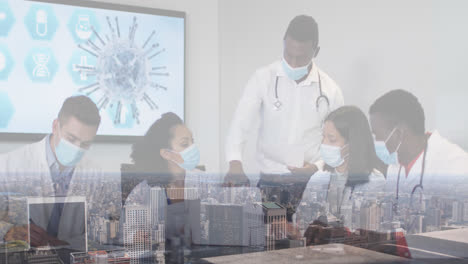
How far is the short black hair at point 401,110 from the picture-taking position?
7.66 ft

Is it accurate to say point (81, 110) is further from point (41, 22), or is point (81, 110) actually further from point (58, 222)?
point (58, 222)

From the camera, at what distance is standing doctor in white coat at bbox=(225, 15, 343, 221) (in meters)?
2.30

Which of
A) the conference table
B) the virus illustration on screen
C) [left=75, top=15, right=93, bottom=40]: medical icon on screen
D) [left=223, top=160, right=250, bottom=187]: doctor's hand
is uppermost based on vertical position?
[left=75, top=15, right=93, bottom=40]: medical icon on screen

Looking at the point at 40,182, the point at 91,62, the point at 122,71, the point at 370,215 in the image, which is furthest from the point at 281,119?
the point at 40,182

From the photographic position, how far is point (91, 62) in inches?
83.2

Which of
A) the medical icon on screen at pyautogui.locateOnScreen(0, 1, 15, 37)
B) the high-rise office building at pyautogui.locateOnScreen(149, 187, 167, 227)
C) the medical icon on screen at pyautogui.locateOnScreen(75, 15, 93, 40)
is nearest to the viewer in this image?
the medical icon on screen at pyautogui.locateOnScreen(0, 1, 15, 37)

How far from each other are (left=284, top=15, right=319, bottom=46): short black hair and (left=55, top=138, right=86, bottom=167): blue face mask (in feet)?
4.21

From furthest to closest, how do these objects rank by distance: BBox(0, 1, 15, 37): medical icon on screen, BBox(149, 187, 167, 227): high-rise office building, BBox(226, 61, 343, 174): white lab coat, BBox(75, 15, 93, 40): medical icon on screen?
BBox(226, 61, 343, 174): white lab coat
BBox(149, 187, 167, 227): high-rise office building
BBox(75, 15, 93, 40): medical icon on screen
BBox(0, 1, 15, 37): medical icon on screen

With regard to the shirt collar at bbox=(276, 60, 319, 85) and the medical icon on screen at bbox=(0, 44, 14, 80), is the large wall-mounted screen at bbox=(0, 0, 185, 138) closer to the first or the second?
the medical icon on screen at bbox=(0, 44, 14, 80)

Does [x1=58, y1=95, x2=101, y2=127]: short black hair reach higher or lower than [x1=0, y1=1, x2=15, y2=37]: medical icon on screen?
lower

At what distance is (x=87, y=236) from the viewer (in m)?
2.08

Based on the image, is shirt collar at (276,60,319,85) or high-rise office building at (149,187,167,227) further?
shirt collar at (276,60,319,85)

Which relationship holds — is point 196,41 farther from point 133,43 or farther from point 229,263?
point 229,263

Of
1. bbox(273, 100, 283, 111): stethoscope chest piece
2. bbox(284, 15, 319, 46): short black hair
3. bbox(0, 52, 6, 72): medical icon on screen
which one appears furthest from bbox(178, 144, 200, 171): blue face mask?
bbox(0, 52, 6, 72): medical icon on screen
